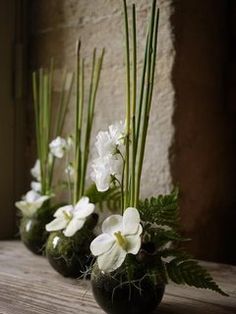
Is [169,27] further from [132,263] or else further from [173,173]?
[132,263]

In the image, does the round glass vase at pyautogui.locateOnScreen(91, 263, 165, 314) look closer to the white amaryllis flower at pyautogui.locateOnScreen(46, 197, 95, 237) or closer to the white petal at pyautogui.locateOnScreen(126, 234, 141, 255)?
the white petal at pyautogui.locateOnScreen(126, 234, 141, 255)

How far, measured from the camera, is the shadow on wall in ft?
3.69

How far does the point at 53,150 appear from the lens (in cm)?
110

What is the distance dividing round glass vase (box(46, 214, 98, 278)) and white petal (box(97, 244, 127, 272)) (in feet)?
0.65

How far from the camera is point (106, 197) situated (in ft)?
3.42

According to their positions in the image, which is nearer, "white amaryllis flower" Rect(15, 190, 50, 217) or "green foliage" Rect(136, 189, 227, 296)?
"green foliage" Rect(136, 189, 227, 296)

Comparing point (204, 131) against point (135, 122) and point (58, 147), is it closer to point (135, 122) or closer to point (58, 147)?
point (58, 147)

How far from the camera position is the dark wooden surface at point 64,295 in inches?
29.7

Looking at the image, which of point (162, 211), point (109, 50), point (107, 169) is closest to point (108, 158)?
point (107, 169)

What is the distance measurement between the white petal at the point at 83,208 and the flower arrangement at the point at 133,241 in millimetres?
145

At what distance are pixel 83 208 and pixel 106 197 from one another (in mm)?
154

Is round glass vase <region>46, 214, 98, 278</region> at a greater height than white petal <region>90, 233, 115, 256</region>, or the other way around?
white petal <region>90, 233, 115, 256</region>

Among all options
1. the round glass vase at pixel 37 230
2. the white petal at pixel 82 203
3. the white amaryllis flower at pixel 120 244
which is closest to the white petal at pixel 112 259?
the white amaryllis flower at pixel 120 244

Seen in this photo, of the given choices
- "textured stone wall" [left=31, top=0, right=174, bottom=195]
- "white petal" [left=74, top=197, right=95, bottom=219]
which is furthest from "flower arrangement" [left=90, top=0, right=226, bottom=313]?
"textured stone wall" [left=31, top=0, right=174, bottom=195]
